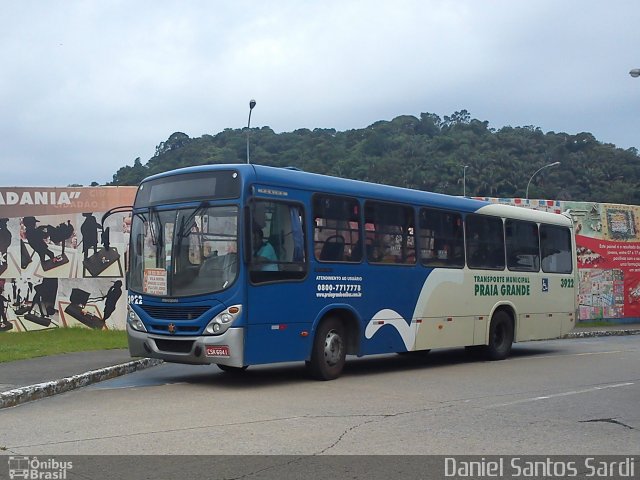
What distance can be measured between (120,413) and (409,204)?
22.5 ft

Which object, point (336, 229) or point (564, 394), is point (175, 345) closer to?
point (336, 229)

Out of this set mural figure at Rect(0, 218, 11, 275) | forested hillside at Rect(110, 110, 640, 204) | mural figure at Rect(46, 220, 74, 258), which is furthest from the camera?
forested hillside at Rect(110, 110, 640, 204)

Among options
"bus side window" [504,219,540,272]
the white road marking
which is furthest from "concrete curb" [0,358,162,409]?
"bus side window" [504,219,540,272]

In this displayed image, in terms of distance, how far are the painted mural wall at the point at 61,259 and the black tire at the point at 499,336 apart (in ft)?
38.1

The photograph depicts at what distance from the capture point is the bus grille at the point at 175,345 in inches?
424

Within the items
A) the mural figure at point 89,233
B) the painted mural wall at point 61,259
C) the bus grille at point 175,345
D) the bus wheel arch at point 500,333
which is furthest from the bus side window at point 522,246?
the mural figure at point 89,233

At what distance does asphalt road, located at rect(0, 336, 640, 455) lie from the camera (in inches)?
282

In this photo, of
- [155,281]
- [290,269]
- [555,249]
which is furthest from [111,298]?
[290,269]

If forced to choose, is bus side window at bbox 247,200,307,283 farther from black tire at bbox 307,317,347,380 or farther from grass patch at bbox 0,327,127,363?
grass patch at bbox 0,327,127,363

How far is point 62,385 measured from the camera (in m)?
11.0

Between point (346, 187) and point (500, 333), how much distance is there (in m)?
6.01

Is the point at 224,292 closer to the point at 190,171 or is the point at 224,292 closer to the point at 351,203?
the point at 190,171

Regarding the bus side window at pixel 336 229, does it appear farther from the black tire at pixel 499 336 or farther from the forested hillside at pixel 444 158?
the forested hillside at pixel 444 158

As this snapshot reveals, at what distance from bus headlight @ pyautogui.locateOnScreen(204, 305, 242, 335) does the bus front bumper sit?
7 cm
